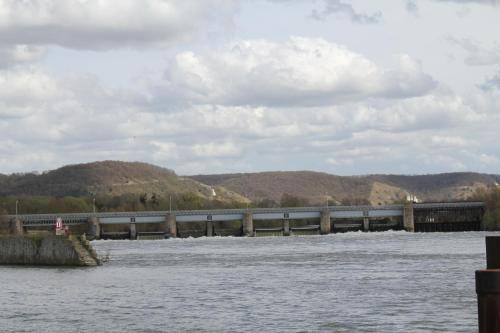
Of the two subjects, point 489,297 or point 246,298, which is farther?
point 246,298

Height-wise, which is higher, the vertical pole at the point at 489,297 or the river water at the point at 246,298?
the vertical pole at the point at 489,297

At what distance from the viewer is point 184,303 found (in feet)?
170

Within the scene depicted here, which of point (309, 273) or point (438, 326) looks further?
point (309, 273)

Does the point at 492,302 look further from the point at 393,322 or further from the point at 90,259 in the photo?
the point at 90,259

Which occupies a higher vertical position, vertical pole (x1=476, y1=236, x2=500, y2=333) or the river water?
vertical pole (x1=476, y1=236, x2=500, y2=333)

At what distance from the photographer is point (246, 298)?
53812 mm

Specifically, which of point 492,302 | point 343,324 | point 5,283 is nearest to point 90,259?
point 5,283

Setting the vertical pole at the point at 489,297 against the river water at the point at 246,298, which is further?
the river water at the point at 246,298

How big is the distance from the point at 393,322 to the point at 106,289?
26.5 metres

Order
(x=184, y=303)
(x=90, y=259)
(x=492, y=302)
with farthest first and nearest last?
(x=90, y=259)
(x=184, y=303)
(x=492, y=302)

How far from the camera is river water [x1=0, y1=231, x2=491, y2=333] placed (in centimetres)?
4144

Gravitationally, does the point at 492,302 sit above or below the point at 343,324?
above

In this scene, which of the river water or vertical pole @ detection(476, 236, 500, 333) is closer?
vertical pole @ detection(476, 236, 500, 333)

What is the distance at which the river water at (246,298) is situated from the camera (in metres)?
41.4
